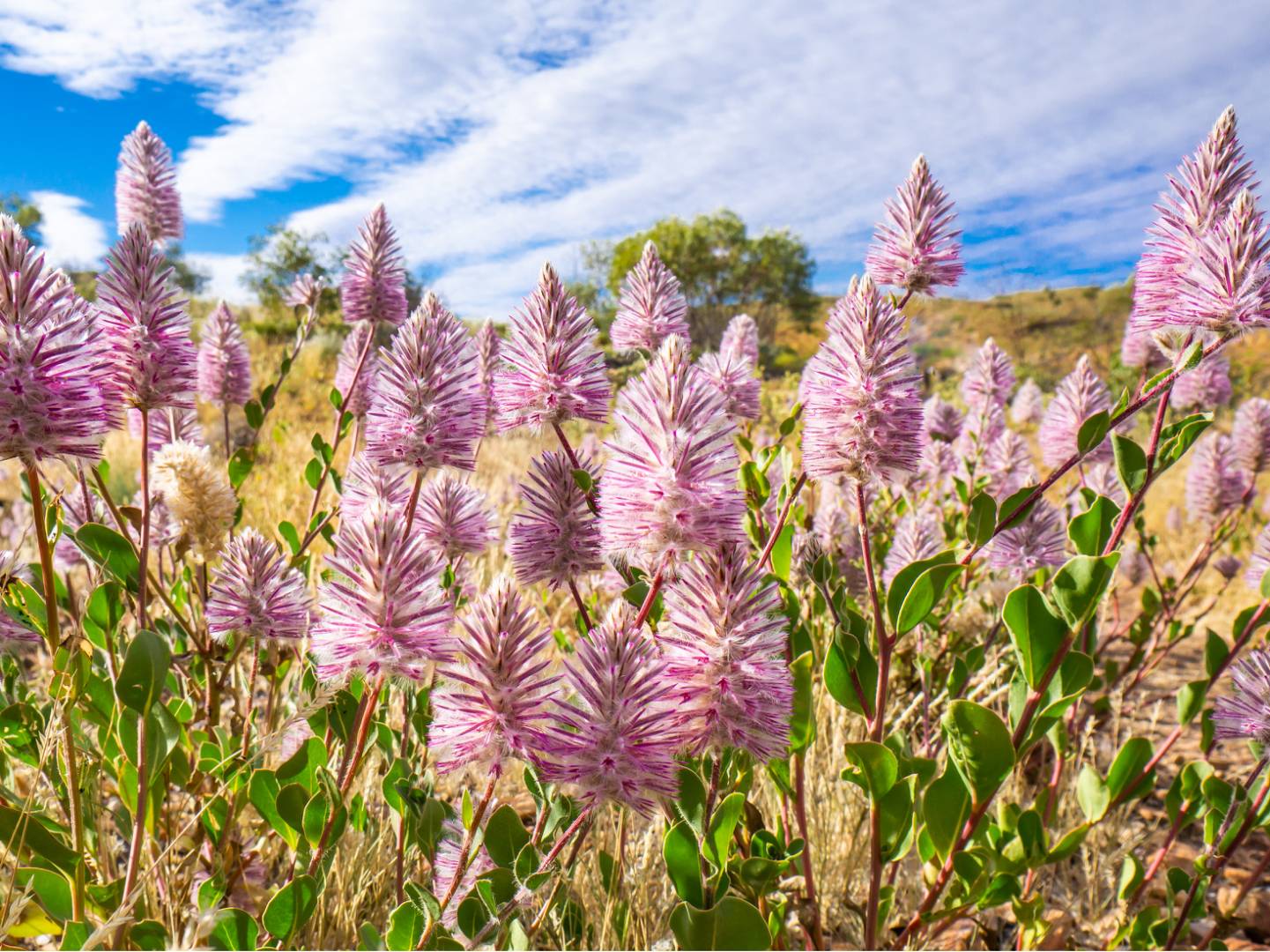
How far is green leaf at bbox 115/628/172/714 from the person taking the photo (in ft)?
4.78

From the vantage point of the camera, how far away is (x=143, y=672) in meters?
1.48

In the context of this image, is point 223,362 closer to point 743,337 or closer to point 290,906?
point 743,337

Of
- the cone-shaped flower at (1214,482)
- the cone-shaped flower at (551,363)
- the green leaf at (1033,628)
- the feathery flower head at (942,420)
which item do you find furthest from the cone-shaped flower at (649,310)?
the cone-shaped flower at (1214,482)

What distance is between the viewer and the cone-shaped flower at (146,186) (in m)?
3.00

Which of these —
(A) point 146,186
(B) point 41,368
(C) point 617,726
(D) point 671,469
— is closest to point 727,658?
(C) point 617,726

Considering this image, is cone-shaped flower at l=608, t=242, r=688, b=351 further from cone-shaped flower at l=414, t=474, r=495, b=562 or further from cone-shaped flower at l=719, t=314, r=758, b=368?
cone-shaped flower at l=719, t=314, r=758, b=368

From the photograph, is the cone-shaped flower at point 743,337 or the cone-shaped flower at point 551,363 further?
the cone-shaped flower at point 743,337

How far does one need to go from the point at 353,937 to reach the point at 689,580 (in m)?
1.68

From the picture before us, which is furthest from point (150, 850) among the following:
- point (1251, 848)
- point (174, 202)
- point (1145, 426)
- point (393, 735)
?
point (1145, 426)

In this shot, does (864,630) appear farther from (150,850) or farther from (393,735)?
(150,850)

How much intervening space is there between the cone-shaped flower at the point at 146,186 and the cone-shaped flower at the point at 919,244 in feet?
8.40

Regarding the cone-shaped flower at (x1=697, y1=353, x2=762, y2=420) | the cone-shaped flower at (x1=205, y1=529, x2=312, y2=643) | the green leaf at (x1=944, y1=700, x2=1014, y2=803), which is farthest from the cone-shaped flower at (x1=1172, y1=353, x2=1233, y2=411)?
the cone-shaped flower at (x1=205, y1=529, x2=312, y2=643)

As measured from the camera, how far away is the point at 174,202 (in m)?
3.08

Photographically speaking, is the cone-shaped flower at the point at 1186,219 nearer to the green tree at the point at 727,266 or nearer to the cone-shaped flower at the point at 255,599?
the cone-shaped flower at the point at 255,599
